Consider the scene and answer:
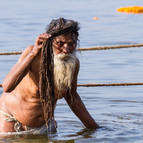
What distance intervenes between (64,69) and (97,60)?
572cm

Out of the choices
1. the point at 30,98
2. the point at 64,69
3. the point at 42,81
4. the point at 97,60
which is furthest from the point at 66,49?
the point at 97,60

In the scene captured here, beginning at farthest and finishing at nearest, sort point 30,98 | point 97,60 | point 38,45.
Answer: point 97,60 < point 30,98 < point 38,45

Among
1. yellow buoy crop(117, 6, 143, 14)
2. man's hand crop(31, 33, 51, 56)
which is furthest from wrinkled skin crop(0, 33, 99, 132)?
yellow buoy crop(117, 6, 143, 14)

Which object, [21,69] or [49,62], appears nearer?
[21,69]

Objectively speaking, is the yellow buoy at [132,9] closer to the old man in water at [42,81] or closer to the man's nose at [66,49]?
the old man in water at [42,81]

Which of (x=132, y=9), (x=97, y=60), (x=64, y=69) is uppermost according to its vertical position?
(x=64, y=69)

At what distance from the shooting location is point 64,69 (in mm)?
5266

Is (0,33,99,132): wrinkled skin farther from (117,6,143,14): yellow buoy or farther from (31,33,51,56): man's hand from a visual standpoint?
(117,6,143,14): yellow buoy

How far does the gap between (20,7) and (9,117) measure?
45.1ft

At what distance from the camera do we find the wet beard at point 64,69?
5230 millimetres

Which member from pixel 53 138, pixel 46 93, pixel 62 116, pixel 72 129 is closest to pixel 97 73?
pixel 62 116

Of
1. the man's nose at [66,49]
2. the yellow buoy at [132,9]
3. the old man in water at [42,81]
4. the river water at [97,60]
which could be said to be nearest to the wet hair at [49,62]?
the old man in water at [42,81]

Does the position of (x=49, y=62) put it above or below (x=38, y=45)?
below

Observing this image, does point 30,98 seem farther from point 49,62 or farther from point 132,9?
point 132,9
